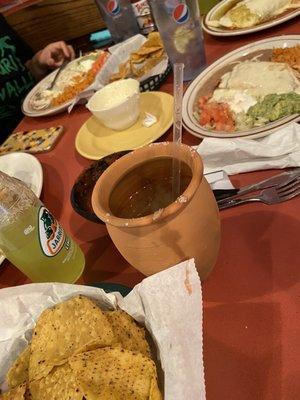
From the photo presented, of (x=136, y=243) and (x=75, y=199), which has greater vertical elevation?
(x=136, y=243)

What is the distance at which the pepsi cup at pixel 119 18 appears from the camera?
75.7 inches

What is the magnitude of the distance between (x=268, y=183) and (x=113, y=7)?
1353mm

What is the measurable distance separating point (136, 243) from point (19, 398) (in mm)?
311

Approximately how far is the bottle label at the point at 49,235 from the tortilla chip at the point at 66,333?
0.20m

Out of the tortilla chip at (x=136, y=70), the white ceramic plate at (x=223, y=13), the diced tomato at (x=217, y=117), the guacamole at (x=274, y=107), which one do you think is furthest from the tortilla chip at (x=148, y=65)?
the guacamole at (x=274, y=107)

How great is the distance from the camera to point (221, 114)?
A: 1.20 metres

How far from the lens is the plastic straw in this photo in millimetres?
742

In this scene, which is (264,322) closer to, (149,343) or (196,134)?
(149,343)

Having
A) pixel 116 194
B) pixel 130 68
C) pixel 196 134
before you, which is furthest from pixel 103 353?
pixel 130 68

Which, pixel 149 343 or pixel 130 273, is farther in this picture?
pixel 130 273

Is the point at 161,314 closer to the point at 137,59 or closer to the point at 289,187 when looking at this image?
the point at 289,187

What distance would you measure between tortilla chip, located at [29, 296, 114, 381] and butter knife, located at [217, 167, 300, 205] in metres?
0.44

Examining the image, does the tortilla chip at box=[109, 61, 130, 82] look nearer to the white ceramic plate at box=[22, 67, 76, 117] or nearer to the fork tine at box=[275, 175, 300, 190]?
the white ceramic plate at box=[22, 67, 76, 117]

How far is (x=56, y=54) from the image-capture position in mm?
2311
